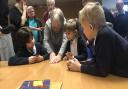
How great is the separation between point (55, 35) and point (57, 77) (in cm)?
122

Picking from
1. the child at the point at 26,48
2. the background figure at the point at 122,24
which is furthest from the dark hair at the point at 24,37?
the background figure at the point at 122,24

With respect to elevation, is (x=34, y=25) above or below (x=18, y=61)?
above

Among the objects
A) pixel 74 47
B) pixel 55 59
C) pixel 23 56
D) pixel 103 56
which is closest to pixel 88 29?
pixel 103 56

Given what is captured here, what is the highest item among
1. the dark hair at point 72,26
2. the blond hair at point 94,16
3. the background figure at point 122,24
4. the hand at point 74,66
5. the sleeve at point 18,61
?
the blond hair at point 94,16

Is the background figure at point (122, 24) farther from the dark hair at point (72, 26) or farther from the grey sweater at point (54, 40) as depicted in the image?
the dark hair at point (72, 26)

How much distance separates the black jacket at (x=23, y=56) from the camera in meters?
2.56

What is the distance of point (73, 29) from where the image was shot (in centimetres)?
267

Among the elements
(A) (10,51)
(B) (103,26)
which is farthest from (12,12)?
(B) (103,26)

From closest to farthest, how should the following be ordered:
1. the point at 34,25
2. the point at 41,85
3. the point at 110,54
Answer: the point at 41,85 → the point at 110,54 → the point at 34,25

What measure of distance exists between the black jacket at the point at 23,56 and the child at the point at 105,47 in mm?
927

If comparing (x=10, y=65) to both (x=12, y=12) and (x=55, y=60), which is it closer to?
(x=55, y=60)

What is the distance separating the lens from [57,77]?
1876 millimetres

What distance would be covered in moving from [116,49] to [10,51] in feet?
10.9

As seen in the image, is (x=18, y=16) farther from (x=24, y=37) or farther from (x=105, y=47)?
(x=105, y=47)
